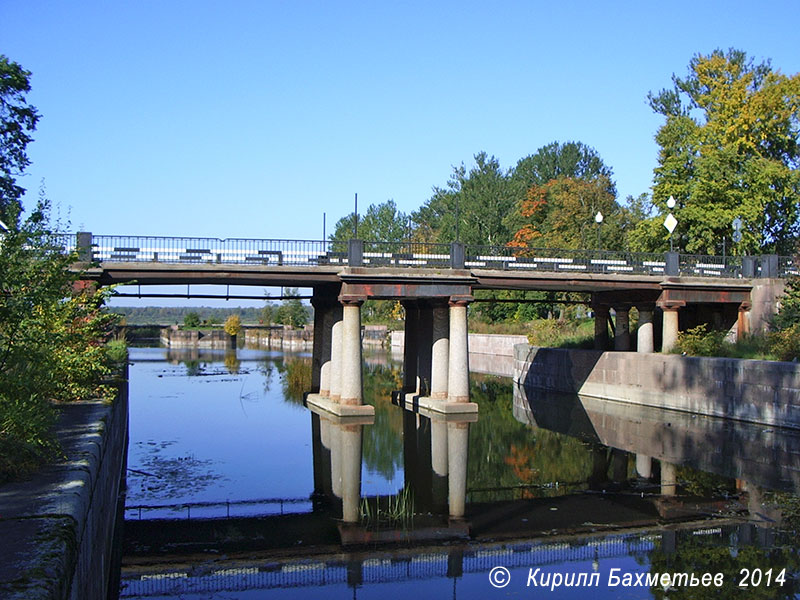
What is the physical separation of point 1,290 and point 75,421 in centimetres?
454

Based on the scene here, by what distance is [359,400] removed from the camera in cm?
3325

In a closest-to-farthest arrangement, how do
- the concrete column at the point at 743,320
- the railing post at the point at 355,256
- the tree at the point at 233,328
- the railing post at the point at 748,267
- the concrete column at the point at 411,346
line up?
the railing post at the point at 355,256
the concrete column at the point at 743,320
the railing post at the point at 748,267
the concrete column at the point at 411,346
the tree at the point at 233,328

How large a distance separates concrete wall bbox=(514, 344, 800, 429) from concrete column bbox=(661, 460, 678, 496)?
7.56 metres

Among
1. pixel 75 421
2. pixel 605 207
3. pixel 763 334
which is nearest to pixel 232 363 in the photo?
pixel 605 207

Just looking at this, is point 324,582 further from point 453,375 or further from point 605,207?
point 605,207

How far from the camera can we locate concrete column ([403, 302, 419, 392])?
4069cm

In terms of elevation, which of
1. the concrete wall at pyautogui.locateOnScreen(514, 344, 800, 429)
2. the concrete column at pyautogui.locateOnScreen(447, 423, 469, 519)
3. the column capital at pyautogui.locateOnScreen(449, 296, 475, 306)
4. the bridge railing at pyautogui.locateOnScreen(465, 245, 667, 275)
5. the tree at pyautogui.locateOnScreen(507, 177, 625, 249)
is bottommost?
the concrete column at pyautogui.locateOnScreen(447, 423, 469, 519)

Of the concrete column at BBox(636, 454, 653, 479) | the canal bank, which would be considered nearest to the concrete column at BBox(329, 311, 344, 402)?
the concrete column at BBox(636, 454, 653, 479)

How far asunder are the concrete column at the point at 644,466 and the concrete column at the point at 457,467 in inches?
193

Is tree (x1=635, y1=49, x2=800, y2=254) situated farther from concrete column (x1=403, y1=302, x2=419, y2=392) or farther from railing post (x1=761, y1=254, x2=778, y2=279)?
concrete column (x1=403, y1=302, x2=419, y2=392)

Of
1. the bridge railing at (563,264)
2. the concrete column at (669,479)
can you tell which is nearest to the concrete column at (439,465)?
the concrete column at (669,479)

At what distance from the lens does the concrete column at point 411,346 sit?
4069 centimetres

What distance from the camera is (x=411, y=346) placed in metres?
41.2

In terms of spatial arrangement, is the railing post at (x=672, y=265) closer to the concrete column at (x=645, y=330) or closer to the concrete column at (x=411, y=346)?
the concrete column at (x=645, y=330)
